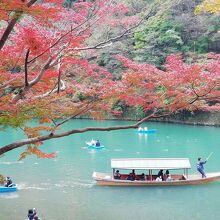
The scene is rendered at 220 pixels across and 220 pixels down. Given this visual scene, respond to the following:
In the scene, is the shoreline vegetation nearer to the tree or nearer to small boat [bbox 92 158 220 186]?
small boat [bbox 92 158 220 186]

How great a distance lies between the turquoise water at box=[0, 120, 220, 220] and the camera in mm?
14703

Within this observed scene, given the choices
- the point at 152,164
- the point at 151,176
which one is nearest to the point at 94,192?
the point at 151,176

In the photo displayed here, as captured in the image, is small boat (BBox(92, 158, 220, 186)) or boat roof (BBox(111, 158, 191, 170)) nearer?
small boat (BBox(92, 158, 220, 186))

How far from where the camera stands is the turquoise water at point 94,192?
1470cm

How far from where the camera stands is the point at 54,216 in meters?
14.3

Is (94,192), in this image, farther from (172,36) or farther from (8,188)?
(172,36)

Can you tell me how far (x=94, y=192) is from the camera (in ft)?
57.3

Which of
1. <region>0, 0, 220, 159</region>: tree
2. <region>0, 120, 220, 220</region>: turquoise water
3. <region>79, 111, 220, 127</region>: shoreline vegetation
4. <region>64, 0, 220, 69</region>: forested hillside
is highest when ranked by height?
→ <region>64, 0, 220, 69</region>: forested hillside

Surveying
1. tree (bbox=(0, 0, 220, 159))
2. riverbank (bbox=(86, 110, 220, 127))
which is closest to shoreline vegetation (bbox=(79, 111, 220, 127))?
riverbank (bbox=(86, 110, 220, 127))

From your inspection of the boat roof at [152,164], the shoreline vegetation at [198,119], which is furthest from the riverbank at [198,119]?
the boat roof at [152,164]

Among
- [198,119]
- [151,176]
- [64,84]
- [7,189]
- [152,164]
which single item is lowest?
[7,189]

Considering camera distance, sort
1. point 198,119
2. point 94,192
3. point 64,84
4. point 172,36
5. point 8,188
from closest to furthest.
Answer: point 64,84 < point 8,188 < point 94,192 < point 172,36 < point 198,119

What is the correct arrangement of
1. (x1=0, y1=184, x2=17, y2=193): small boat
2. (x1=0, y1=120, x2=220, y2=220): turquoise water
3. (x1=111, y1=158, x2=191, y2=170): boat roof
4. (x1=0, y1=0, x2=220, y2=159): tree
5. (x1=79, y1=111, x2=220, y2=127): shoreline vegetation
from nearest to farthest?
1. (x1=0, y1=0, x2=220, y2=159): tree
2. (x1=0, y1=120, x2=220, y2=220): turquoise water
3. (x1=0, y1=184, x2=17, y2=193): small boat
4. (x1=111, y1=158, x2=191, y2=170): boat roof
5. (x1=79, y1=111, x2=220, y2=127): shoreline vegetation

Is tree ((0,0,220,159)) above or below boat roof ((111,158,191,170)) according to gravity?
above
